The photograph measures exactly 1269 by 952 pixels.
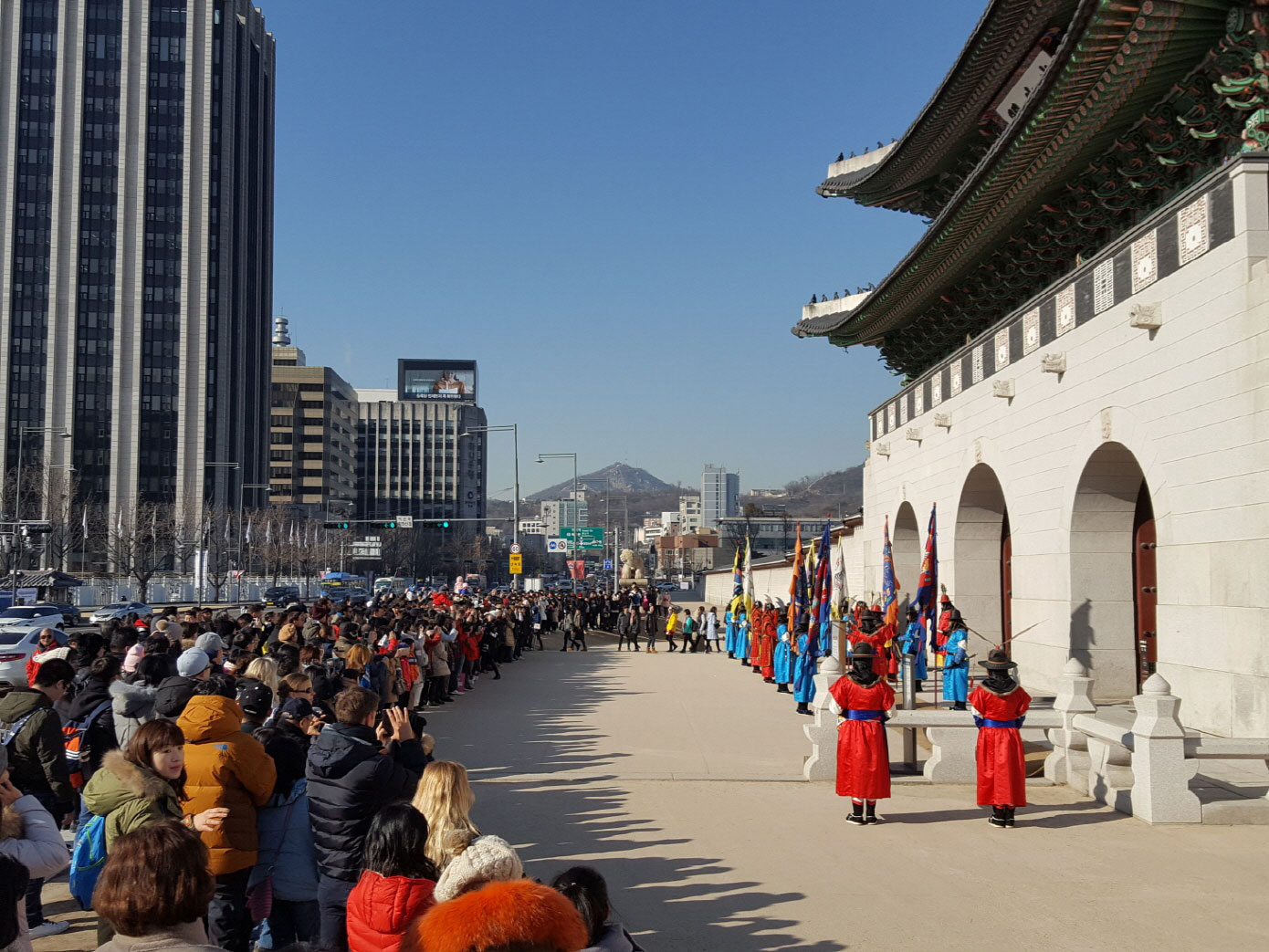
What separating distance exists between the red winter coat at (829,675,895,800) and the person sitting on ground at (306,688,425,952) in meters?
4.73

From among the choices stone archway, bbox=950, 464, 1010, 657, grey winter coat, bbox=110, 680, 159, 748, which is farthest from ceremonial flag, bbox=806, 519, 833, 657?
grey winter coat, bbox=110, 680, 159, 748

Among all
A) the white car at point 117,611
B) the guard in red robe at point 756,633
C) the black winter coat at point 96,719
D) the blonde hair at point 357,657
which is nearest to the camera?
the black winter coat at point 96,719

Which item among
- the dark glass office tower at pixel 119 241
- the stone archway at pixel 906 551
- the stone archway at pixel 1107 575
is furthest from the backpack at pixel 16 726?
the dark glass office tower at pixel 119 241

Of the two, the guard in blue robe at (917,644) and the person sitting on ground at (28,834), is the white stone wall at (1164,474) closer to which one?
the guard in blue robe at (917,644)

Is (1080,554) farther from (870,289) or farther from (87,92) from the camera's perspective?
(87,92)

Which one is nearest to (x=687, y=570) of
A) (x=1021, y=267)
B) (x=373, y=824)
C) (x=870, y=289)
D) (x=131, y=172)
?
(x=131, y=172)

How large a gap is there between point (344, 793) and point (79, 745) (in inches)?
139

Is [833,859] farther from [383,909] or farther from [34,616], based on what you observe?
[34,616]

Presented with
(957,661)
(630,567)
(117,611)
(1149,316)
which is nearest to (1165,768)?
(1149,316)

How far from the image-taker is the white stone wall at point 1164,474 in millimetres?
11109

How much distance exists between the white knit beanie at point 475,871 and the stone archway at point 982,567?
755 inches

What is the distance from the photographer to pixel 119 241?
313 feet

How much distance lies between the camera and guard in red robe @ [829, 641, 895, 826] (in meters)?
9.20

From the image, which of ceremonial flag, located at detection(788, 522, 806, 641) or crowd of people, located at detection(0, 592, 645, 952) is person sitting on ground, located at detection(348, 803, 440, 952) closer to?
crowd of people, located at detection(0, 592, 645, 952)
